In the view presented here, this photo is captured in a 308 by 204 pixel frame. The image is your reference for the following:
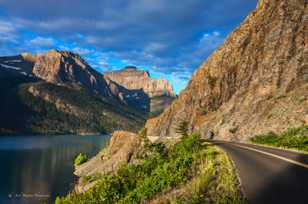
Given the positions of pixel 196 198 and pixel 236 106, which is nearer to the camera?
pixel 196 198

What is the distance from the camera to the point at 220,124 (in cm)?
7431

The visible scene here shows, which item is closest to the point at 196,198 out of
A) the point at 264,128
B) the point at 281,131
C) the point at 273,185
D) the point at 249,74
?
the point at 273,185

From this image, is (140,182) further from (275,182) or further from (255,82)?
(255,82)

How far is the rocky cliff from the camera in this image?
2341 inches

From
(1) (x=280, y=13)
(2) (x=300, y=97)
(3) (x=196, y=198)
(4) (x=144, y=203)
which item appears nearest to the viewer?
(3) (x=196, y=198)

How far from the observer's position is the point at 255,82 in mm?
75938

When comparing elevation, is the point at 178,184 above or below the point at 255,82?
below

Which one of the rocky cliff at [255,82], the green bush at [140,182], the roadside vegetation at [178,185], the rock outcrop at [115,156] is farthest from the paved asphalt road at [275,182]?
the rocky cliff at [255,82]

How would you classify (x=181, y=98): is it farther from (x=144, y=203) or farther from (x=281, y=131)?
(x=144, y=203)

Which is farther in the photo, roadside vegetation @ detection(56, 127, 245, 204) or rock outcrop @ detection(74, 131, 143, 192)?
rock outcrop @ detection(74, 131, 143, 192)

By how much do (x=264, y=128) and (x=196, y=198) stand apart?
45936mm

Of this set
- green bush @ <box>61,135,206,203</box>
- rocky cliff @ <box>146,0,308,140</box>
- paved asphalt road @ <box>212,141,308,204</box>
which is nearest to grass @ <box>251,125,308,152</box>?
rocky cliff @ <box>146,0,308,140</box>

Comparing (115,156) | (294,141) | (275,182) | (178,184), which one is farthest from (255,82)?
(275,182)

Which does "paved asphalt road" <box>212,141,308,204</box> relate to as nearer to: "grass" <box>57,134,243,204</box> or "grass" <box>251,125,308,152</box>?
"grass" <box>57,134,243,204</box>
